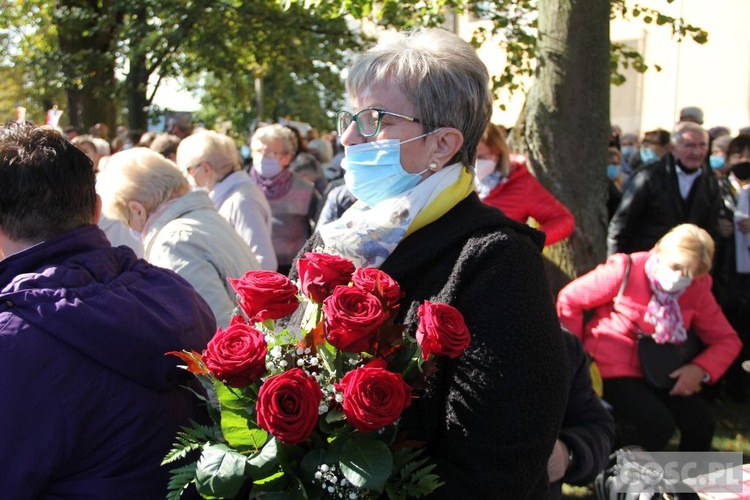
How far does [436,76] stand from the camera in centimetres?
177

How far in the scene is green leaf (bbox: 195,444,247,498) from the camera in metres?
1.43

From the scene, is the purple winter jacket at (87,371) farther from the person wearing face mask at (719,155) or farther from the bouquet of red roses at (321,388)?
the person wearing face mask at (719,155)

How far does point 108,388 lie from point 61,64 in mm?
11164

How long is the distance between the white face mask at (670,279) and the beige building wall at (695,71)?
1113cm

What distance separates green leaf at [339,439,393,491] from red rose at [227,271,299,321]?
11.9 inches

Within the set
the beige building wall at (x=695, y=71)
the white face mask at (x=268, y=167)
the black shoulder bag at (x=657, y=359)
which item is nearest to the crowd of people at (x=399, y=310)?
the black shoulder bag at (x=657, y=359)

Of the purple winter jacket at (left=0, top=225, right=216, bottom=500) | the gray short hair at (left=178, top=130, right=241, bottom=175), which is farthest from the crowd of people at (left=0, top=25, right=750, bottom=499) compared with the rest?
the gray short hair at (left=178, top=130, right=241, bottom=175)

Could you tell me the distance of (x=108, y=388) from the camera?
180 centimetres

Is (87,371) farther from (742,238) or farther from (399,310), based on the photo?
(742,238)

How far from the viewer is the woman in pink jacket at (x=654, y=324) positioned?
4328mm

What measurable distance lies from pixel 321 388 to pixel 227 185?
12.2ft

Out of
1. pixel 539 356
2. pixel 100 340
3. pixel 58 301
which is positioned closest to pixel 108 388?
pixel 100 340

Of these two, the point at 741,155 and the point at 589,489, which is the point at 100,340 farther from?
the point at 741,155

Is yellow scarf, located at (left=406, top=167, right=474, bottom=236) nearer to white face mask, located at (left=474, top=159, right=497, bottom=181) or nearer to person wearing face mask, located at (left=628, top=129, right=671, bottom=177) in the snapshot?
white face mask, located at (left=474, top=159, right=497, bottom=181)
